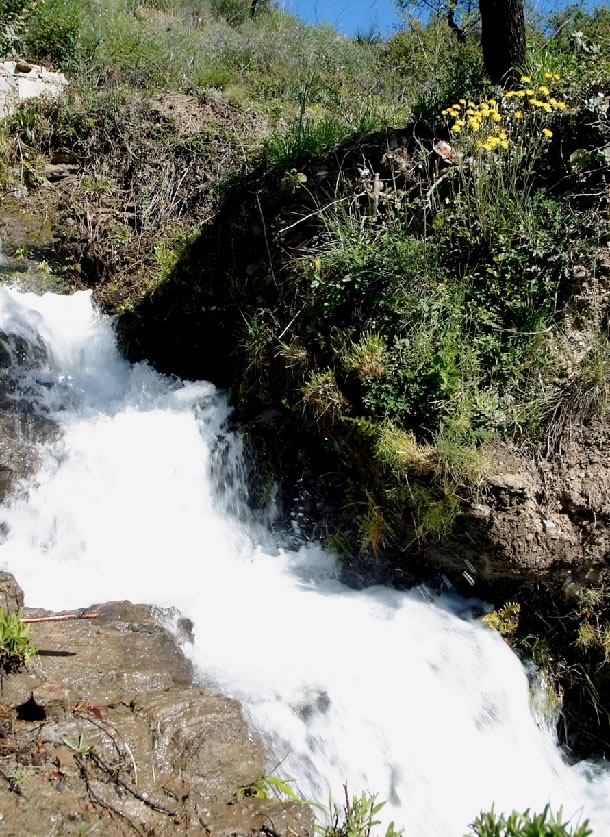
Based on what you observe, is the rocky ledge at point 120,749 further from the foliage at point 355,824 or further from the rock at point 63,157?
the rock at point 63,157

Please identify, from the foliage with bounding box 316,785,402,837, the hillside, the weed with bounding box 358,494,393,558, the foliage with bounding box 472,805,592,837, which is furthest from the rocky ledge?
the hillside

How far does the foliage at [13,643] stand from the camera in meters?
3.12

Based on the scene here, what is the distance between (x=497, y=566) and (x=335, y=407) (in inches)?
61.3

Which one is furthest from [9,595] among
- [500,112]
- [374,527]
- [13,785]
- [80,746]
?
[500,112]

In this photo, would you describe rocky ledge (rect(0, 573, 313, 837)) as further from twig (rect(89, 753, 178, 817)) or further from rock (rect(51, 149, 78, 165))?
rock (rect(51, 149, 78, 165))

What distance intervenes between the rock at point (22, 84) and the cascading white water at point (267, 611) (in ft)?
12.5

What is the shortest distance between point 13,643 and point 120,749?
0.70 meters

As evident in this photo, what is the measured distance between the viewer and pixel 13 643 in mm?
3141

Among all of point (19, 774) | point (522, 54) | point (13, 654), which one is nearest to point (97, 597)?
point (13, 654)

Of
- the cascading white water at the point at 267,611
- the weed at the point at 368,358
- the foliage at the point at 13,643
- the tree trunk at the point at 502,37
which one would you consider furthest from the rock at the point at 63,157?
the foliage at the point at 13,643

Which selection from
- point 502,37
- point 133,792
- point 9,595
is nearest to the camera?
point 133,792

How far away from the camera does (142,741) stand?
3.01 meters

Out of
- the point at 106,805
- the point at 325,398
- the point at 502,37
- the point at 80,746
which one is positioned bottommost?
the point at 106,805

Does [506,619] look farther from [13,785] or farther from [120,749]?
[13,785]
